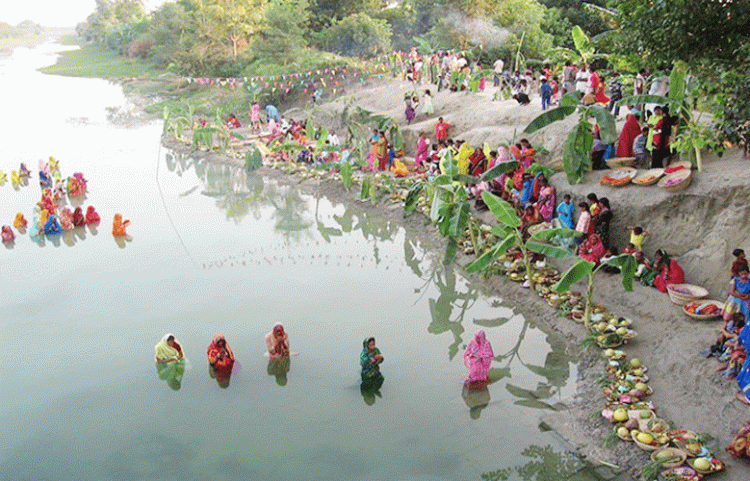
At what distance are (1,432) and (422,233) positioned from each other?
27.1 feet

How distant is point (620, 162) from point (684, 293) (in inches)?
124

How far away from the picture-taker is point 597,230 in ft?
33.5

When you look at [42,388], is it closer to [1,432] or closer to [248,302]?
[1,432]

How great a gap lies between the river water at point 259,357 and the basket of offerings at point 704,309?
66.1 inches

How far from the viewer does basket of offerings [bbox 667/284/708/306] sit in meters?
8.66

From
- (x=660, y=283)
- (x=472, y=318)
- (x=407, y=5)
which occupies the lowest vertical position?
(x=472, y=318)

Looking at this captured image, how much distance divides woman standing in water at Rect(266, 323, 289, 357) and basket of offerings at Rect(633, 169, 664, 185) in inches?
239

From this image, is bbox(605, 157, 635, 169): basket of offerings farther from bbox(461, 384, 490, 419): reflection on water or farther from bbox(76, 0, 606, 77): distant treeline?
bbox(76, 0, 606, 77): distant treeline

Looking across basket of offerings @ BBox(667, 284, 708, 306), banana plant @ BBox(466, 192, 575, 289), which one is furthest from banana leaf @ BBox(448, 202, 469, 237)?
basket of offerings @ BBox(667, 284, 708, 306)

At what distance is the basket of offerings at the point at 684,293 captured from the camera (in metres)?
8.66

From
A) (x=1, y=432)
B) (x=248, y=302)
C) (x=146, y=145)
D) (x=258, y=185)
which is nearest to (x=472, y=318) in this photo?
(x=248, y=302)

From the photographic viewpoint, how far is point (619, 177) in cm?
1062

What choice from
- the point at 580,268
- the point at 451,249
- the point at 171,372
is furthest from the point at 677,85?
the point at 171,372

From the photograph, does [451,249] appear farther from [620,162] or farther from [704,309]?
[704,309]
